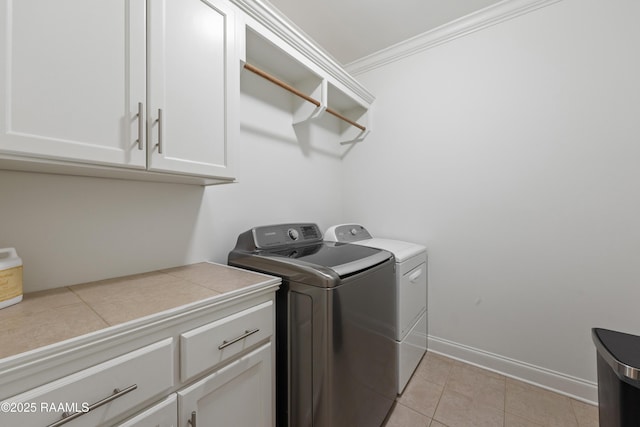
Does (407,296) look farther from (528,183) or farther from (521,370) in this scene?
(528,183)

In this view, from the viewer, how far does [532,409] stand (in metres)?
1.52

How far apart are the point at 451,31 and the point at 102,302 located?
8.77ft

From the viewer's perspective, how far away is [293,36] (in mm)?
1581

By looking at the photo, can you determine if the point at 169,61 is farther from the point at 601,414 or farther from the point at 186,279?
the point at 601,414

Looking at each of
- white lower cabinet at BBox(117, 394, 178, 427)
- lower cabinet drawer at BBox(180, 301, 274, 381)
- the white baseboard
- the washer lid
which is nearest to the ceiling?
the washer lid

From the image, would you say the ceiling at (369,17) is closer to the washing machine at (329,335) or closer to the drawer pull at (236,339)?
the washing machine at (329,335)

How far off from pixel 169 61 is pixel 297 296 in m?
1.08

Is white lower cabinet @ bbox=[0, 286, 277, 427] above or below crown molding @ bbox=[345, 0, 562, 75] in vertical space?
below

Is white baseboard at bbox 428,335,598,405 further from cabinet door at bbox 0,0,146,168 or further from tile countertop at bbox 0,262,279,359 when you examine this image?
cabinet door at bbox 0,0,146,168

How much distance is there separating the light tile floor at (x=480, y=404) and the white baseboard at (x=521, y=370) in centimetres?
4

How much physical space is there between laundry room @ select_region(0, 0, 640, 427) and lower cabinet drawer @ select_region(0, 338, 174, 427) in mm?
26

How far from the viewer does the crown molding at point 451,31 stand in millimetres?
1752

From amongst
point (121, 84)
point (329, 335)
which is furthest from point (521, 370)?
point (121, 84)

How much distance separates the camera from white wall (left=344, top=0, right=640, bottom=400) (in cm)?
150
